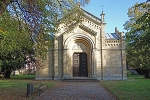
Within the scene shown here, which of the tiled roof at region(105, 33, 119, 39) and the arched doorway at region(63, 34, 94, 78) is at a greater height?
the tiled roof at region(105, 33, 119, 39)

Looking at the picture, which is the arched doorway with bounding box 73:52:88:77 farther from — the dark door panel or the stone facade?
the stone facade

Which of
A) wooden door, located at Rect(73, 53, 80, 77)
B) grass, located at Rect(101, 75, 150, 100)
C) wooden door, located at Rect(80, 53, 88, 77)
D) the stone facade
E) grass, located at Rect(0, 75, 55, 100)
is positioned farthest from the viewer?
wooden door, located at Rect(80, 53, 88, 77)

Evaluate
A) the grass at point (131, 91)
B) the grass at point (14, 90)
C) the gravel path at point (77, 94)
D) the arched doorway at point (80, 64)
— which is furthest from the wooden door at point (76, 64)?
the gravel path at point (77, 94)

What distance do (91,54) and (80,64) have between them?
7.70ft

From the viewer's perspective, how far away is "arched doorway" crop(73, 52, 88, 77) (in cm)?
2644

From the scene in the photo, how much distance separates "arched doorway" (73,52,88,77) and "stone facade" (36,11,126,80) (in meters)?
0.50

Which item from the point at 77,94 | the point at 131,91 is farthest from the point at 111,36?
the point at 77,94

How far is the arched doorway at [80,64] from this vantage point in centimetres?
2644

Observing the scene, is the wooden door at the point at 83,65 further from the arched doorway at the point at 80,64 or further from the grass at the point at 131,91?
the grass at the point at 131,91

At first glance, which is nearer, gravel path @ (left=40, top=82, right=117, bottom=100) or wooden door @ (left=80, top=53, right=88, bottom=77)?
gravel path @ (left=40, top=82, right=117, bottom=100)

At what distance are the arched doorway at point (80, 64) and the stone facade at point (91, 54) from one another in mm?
501

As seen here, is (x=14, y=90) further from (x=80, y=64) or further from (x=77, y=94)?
(x=80, y=64)

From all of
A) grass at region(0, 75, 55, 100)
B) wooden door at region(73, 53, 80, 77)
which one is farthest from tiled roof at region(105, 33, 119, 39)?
grass at region(0, 75, 55, 100)

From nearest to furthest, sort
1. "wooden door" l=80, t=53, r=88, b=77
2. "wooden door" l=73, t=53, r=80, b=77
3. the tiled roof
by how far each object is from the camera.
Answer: "wooden door" l=73, t=53, r=80, b=77 < "wooden door" l=80, t=53, r=88, b=77 < the tiled roof
